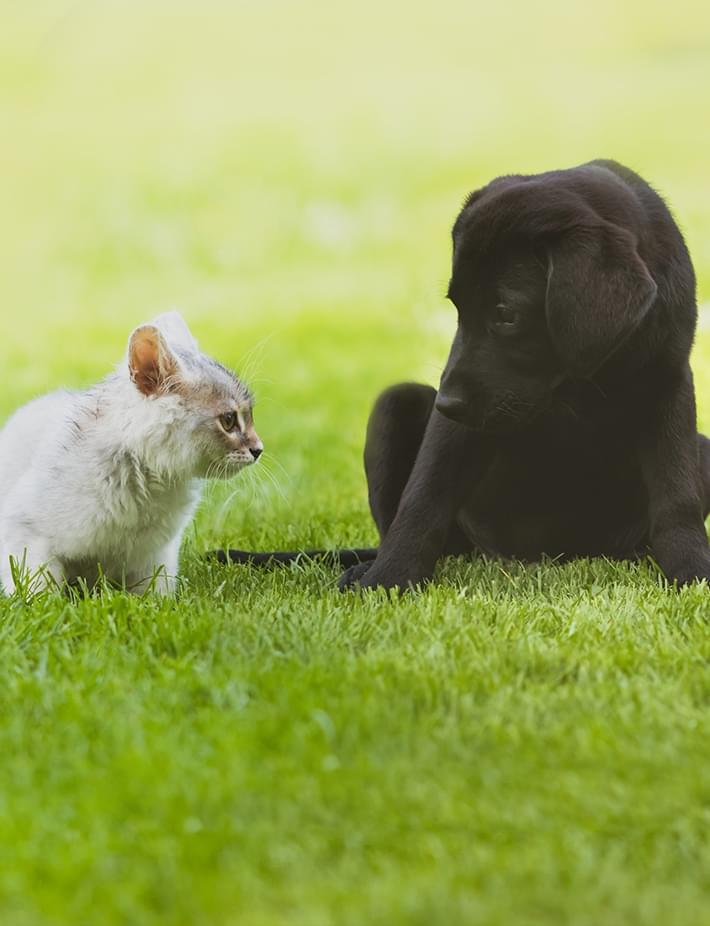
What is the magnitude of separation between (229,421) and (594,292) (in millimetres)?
1075

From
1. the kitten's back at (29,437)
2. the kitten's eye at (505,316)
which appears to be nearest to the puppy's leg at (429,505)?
the kitten's eye at (505,316)

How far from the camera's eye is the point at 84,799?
2.25 m

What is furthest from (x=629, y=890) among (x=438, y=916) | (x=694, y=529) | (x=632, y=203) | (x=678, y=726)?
(x=632, y=203)

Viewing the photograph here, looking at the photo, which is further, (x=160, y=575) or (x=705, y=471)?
(x=705, y=471)

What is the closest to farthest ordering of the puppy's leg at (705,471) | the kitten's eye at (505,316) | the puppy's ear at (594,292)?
the puppy's ear at (594,292), the kitten's eye at (505,316), the puppy's leg at (705,471)

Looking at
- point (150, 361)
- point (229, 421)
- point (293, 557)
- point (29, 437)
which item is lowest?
point (293, 557)

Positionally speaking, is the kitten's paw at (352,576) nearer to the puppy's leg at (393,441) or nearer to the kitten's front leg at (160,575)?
the puppy's leg at (393,441)

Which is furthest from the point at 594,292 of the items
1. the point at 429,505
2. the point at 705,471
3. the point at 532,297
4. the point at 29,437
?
the point at 29,437

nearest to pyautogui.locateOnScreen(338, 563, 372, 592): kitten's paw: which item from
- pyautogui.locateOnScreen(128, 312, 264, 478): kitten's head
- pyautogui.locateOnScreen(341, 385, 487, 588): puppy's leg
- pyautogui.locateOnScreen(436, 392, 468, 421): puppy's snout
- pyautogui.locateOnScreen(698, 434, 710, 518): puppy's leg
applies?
pyautogui.locateOnScreen(341, 385, 487, 588): puppy's leg

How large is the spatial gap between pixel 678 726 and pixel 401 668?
60 cm

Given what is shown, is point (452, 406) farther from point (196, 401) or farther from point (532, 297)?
point (196, 401)

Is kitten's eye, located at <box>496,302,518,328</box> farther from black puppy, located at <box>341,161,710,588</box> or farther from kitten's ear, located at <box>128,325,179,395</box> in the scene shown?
kitten's ear, located at <box>128,325,179,395</box>

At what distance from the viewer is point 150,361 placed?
3562 millimetres

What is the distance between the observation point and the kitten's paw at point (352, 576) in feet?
12.4
